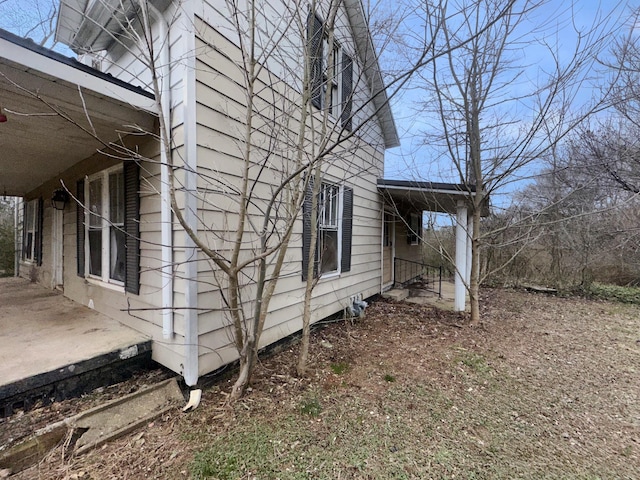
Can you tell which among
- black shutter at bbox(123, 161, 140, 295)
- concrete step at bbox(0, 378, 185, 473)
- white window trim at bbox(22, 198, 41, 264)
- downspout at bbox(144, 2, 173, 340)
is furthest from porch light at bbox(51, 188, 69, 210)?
concrete step at bbox(0, 378, 185, 473)

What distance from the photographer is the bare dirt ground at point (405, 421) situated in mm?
2094

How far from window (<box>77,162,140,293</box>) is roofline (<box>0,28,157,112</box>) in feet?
2.51

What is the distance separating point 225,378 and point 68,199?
164 inches

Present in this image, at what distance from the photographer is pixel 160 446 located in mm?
2238

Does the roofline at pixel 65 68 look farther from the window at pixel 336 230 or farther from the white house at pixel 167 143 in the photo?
the window at pixel 336 230

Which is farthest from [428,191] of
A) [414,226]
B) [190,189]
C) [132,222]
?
[132,222]

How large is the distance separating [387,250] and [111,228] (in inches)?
248

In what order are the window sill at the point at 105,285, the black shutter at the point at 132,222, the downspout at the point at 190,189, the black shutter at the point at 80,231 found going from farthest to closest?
the black shutter at the point at 80,231
the window sill at the point at 105,285
the black shutter at the point at 132,222
the downspout at the point at 190,189

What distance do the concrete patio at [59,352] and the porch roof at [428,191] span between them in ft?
16.5

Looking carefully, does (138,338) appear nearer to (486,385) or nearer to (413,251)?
(486,385)

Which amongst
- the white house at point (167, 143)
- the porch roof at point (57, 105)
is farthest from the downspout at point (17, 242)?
the porch roof at point (57, 105)

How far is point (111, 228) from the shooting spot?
12.5 feet

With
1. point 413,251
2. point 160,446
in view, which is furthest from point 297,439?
point 413,251

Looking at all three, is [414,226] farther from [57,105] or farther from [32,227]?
[32,227]
